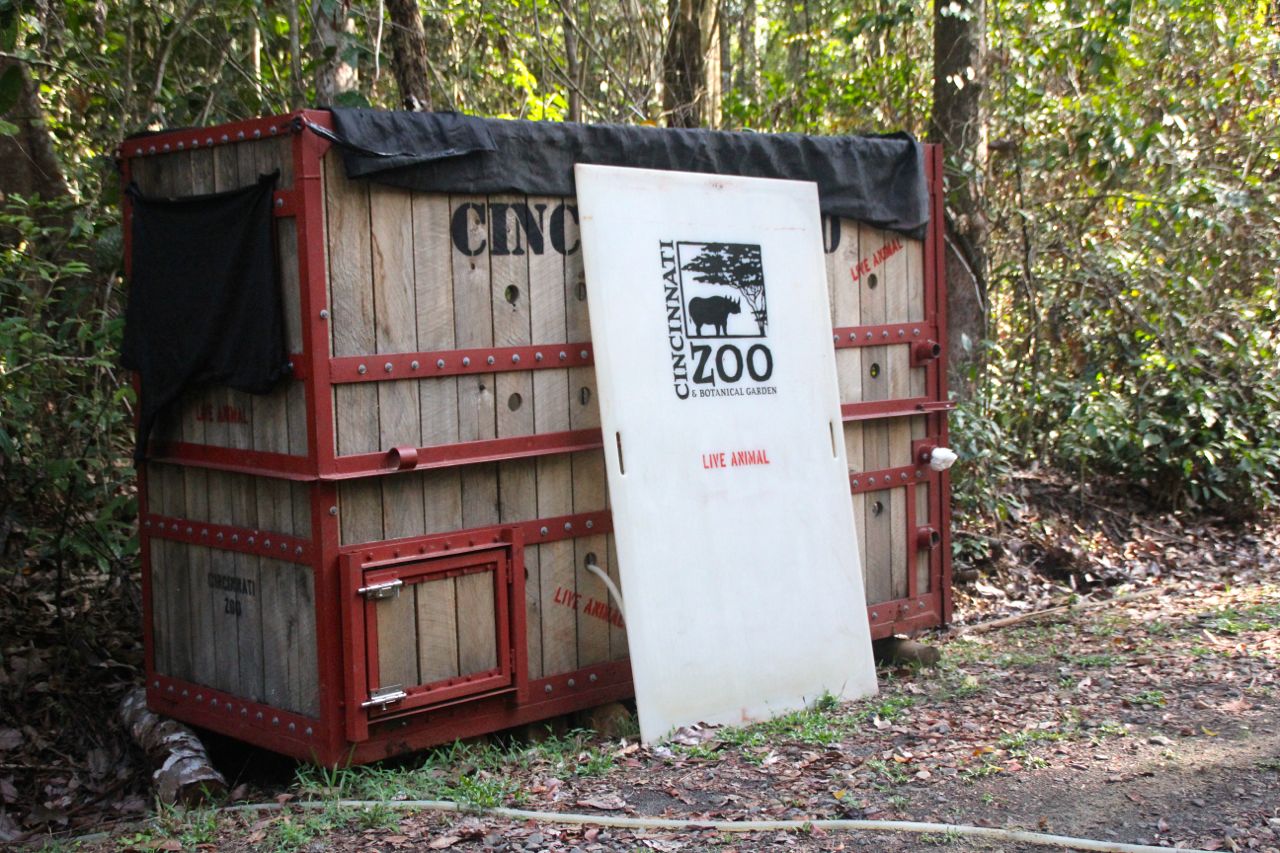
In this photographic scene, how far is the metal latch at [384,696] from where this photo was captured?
515 cm

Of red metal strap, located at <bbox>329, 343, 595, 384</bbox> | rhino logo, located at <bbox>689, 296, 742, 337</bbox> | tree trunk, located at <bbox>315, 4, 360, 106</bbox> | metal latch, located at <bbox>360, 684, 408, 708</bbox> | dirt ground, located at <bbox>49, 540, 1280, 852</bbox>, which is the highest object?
tree trunk, located at <bbox>315, 4, 360, 106</bbox>

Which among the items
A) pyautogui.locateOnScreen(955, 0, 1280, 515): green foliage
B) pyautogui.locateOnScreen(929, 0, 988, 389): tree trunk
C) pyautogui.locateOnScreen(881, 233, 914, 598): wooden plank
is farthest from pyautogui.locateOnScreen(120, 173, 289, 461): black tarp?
pyautogui.locateOnScreen(955, 0, 1280, 515): green foliage

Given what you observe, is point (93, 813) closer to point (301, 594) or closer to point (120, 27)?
point (301, 594)

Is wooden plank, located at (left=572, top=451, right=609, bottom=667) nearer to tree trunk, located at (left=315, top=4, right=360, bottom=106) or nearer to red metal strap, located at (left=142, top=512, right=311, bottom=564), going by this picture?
red metal strap, located at (left=142, top=512, right=311, bottom=564)

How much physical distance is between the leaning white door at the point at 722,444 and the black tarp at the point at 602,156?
122 mm

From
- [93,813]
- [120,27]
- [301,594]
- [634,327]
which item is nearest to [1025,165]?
[634,327]

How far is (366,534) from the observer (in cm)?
518

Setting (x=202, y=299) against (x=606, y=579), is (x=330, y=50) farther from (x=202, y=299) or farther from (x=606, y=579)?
(x=606, y=579)

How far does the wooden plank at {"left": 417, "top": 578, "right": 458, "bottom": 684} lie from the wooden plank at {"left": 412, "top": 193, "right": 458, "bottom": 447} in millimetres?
572

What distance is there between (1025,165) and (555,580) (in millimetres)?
6066

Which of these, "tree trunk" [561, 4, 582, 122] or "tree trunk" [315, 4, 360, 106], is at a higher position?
"tree trunk" [561, 4, 582, 122]

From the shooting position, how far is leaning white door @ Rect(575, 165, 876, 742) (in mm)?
5684

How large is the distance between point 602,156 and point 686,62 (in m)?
6.21

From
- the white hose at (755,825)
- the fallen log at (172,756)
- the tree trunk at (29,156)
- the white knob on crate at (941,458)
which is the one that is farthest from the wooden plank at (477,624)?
the tree trunk at (29,156)
